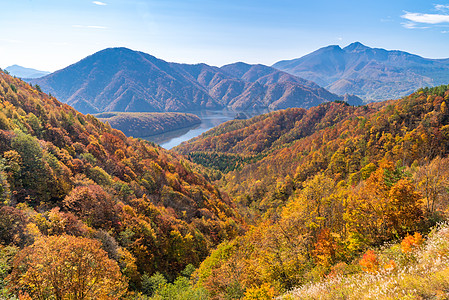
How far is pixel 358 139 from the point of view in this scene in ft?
306

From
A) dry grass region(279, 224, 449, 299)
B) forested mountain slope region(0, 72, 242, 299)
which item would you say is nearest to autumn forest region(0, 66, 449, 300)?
dry grass region(279, 224, 449, 299)

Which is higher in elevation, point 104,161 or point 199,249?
Answer: point 104,161

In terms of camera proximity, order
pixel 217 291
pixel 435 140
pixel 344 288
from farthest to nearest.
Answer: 1. pixel 435 140
2. pixel 217 291
3. pixel 344 288

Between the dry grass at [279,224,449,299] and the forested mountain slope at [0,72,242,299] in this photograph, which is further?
the forested mountain slope at [0,72,242,299]

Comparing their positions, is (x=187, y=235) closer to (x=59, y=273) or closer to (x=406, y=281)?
(x=59, y=273)

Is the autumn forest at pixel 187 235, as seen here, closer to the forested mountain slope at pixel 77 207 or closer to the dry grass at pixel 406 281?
the dry grass at pixel 406 281

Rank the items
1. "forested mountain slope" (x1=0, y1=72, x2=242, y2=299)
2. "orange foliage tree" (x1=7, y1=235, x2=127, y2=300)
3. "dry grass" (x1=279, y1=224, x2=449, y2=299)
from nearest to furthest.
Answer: "dry grass" (x1=279, y1=224, x2=449, y2=299)
"orange foliage tree" (x1=7, y1=235, x2=127, y2=300)
"forested mountain slope" (x1=0, y1=72, x2=242, y2=299)

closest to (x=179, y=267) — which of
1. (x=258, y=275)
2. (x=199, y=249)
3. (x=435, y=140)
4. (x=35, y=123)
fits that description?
(x=199, y=249)

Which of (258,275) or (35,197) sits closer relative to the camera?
(258,275)

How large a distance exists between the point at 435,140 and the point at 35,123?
100m

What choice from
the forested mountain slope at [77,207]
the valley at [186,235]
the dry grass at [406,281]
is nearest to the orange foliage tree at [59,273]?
the valley at [186,235]

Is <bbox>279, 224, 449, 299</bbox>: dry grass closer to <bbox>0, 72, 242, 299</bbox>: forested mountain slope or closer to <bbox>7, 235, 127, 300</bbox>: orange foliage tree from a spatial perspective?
<bbox>7, 235, 127, 300</bbox>: orange foliage tree

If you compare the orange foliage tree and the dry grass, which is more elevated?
the dry grass

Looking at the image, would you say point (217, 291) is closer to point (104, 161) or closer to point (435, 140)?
point (104, 161)
